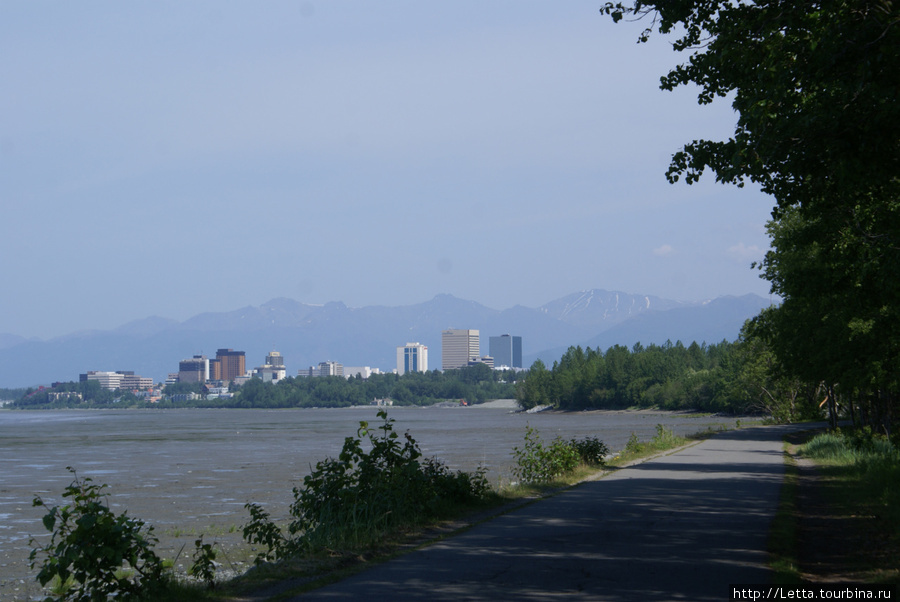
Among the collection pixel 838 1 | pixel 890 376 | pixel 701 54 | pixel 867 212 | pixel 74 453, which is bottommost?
pixel 74 453

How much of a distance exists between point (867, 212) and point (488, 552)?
9284mm

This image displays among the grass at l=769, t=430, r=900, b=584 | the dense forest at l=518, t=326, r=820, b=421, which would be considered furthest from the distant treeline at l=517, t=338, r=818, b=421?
the grass at l=769, t=430, r=900, b=584

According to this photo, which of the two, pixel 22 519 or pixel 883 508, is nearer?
pixel 883 508

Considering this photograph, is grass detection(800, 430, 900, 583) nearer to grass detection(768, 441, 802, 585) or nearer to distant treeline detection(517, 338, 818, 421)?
grass detection(768, 441, 802, 585)

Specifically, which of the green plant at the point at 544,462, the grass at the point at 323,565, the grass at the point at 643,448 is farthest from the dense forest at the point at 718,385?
the grass at the point at 323,565

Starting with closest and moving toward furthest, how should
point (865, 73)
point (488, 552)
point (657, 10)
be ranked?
point (865, 73) < point (488, 552) < point (657, 10)

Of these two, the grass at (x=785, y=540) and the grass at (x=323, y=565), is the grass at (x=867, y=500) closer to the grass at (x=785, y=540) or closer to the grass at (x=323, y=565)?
the grass at (x=785, y=540)

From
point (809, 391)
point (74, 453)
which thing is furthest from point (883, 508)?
point (809, 391)

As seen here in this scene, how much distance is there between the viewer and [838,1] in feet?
32.6

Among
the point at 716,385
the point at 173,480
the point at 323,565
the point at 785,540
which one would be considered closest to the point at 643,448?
the point at 173,480

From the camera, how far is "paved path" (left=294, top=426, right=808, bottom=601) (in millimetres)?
9727

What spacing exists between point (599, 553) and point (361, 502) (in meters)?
4.45

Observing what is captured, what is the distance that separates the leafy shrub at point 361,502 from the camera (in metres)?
13.5

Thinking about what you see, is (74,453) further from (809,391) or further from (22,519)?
(809,391)
